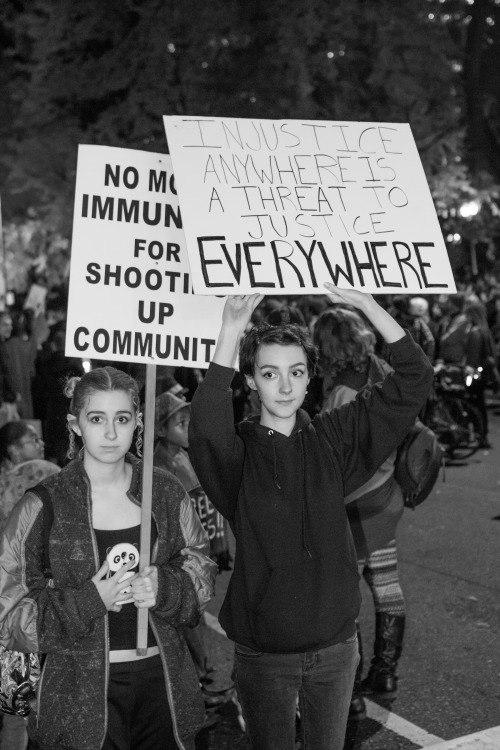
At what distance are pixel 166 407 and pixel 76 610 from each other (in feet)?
7.41

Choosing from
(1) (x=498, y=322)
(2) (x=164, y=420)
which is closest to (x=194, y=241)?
(2) (x=164, y=420)

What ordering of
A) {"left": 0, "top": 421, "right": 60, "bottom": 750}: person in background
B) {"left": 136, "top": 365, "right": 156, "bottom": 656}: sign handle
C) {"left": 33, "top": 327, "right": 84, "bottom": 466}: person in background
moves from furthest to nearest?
{"left": 33, "top": 327, "right": 84, "bottom": 466}: person in background
{"left": 0, "top": 421, "right": 60, "bottom": 750}: person in background
{"left": 136, "top": 365, "right": 156, "bottom": 656}: sign handle

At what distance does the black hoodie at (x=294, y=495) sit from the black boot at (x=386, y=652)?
181 cm

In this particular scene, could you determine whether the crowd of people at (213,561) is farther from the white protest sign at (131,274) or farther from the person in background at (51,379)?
the person in background at (51,379)

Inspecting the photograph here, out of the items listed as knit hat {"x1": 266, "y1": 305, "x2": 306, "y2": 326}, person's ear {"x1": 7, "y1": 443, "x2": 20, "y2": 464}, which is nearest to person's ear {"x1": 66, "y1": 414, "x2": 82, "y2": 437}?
person's ear {"x1": 7, "y1": 443, "x2": 20, "y2": 464}

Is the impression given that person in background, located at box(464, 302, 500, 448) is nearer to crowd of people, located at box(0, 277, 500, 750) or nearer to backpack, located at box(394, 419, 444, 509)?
backpack, located at box(394, 419, 444, 509)

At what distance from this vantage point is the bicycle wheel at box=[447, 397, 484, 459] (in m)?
11.3

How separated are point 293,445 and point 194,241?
0.74m

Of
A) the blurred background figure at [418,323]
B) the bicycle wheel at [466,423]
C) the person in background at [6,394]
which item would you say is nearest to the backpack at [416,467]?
the blurred background figure at [418,323]

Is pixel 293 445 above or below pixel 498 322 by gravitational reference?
below

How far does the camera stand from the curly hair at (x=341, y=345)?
483 cm

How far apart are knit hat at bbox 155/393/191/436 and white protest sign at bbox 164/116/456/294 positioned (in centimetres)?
172

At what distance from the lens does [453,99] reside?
18344 mm

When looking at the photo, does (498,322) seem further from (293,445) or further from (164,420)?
(293,445)
